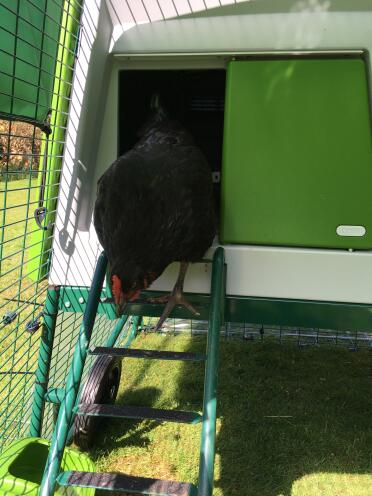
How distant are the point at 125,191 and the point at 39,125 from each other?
470 millimetres

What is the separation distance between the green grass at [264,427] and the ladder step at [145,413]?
Result: 0.83 m

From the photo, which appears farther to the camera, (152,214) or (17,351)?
(17,351)

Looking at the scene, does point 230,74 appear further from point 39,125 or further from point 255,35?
point 39,125

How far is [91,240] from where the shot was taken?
196cm

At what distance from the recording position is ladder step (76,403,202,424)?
1312 mm

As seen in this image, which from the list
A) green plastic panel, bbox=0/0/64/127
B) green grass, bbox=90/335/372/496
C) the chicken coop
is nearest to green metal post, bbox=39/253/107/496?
the chicken coop

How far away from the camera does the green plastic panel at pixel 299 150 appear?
5.61ft

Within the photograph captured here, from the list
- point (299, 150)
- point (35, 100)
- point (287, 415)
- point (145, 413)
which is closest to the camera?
point (145, 413)

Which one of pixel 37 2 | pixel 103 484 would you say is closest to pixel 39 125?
pixel 37 2

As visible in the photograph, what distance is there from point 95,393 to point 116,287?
0.97 meters

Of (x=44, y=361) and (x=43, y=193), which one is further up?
(x=43, y=193)

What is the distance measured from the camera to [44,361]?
1.91m

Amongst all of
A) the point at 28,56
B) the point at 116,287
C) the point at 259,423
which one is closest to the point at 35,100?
the point at 28,56

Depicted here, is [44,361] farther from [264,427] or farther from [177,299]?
[264,427]
